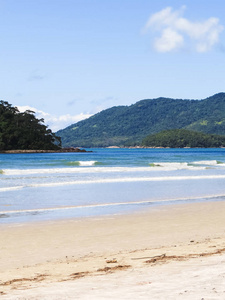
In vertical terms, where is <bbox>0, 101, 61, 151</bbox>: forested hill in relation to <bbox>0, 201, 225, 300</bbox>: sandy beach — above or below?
above

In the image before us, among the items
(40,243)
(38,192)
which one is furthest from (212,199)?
(40,243)

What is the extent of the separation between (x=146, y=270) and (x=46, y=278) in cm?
155

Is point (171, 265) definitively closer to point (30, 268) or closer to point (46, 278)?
point (46, 278)

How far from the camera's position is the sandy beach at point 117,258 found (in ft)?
17.1

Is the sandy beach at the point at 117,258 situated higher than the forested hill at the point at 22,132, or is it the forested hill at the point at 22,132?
the forested hill at the point at 22,132

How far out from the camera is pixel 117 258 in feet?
25.8

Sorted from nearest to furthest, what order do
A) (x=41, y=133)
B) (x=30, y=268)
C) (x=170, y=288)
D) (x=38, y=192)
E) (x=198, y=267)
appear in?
(x=170, y=288) < (x=198, y=267) < (x=30, y=268) < (x=38, y=192) < (x=41, y=133)

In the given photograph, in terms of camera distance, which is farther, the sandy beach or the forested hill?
the forested hill

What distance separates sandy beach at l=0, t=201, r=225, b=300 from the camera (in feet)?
17.1

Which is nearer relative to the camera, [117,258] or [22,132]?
[117,258]

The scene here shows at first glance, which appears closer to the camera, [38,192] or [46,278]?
[46,278]

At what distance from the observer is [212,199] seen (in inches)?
744

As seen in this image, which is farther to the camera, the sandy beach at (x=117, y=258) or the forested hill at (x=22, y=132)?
the forested hill at (x=22, y=132)

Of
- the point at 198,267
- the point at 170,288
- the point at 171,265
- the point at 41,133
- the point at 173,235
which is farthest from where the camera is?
the point at 41,133
